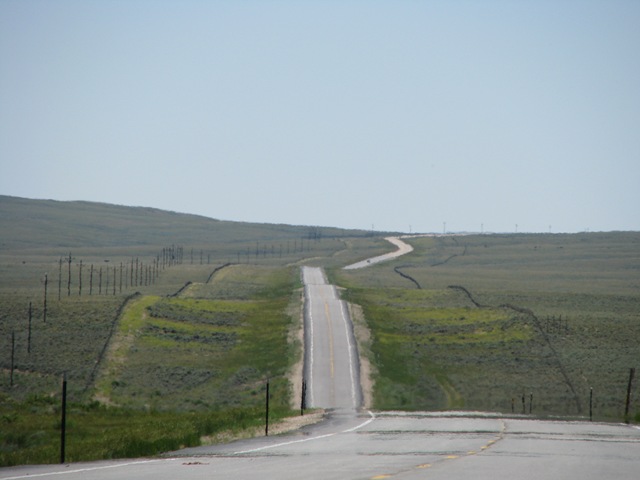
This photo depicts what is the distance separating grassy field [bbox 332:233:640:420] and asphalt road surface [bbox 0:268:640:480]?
13.1 m

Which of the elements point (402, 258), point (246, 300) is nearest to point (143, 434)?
point (246, 300)

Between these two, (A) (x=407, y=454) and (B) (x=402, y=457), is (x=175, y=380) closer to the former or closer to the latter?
(A) (x=407, y=454)

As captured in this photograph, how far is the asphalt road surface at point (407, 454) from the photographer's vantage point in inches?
704

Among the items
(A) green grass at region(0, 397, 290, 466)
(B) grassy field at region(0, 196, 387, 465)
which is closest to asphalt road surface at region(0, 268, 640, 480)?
(A) green grass at region(0, 397, 290, 466)

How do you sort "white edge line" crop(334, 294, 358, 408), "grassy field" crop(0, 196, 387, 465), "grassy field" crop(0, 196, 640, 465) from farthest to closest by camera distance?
"white edge line" crop(334, 294, 358, 408) < "grassy field" crop(0, 196, 640, 465) < "grassy field" crop(0, 196, 387, 465)

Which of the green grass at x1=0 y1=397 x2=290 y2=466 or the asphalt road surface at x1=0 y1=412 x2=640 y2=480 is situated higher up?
the asphalt road surface at x1=0 y1=412 x2=640 y2=480

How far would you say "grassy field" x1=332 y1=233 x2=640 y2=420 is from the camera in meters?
54.9

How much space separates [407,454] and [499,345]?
2011 inches

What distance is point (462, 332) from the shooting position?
255 feet

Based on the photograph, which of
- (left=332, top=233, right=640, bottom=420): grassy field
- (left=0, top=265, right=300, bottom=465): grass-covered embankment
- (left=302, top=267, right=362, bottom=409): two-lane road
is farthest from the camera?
(left=332, top=233, right=640, bottom=420): grassy field

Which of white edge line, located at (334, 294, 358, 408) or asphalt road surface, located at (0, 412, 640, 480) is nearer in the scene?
asphalt road surface, located at (0, 412, 640, 480)

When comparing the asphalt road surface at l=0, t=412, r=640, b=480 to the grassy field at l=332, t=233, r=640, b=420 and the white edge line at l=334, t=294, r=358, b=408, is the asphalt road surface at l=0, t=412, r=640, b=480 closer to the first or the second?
the grassy field at l=332, t=233, r=640, b=420

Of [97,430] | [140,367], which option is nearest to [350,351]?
[140,367]

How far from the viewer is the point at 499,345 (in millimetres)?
71875
